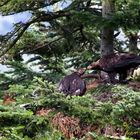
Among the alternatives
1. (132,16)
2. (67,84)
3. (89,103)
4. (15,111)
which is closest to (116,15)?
(132,16)

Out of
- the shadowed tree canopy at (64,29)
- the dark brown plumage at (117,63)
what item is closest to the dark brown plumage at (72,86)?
the dark brown plumage at (117,63)

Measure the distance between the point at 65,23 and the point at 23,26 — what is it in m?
1.73

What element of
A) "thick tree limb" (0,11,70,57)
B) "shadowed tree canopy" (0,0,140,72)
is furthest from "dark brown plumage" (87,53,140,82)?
"thick tree limb" (0,11,70,57)

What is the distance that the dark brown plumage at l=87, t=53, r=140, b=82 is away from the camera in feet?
29.1

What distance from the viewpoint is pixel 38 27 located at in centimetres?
1672

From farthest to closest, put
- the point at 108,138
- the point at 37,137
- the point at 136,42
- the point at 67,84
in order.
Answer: the point at 136,42 < the point at 67,84 < the point at 37,137 < the point at 108,138

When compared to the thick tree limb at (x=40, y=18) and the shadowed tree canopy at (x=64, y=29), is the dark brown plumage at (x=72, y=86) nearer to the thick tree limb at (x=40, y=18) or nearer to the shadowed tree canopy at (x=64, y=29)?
the shadowed tree canopy at (x=64, y=29)

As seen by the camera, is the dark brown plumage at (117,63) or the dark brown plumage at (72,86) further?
the dark brown plumage at (117,63)

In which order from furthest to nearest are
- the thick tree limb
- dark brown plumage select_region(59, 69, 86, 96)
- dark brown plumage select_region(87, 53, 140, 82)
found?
the thick tree limb
dark brown plumage select_region(87, 53, 140, 82)
dark brown plumage select_region(59, 69, 86, 96)

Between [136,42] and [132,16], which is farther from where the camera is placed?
[136,42]

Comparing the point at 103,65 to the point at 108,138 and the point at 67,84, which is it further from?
the point at 108,138

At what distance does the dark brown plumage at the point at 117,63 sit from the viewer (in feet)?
29.1

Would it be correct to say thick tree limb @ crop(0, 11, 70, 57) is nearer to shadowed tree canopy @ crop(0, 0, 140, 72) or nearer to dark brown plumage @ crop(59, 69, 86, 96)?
shadowed tree canopy @ crop(0, 0, 140, 72)

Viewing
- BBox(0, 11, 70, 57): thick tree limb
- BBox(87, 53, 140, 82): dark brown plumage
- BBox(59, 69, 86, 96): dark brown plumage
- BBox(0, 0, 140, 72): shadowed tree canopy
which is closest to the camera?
BBox(59, 69, 86, 96): dark brown plumage
